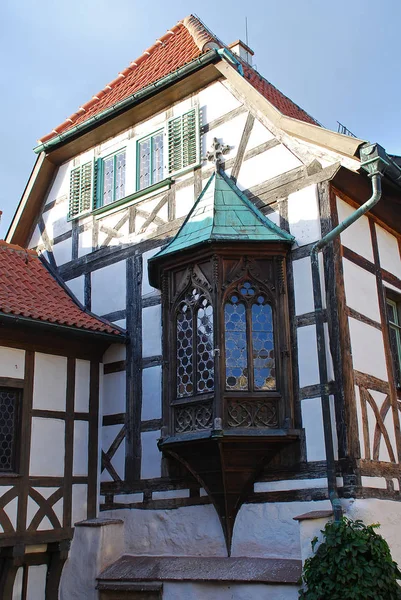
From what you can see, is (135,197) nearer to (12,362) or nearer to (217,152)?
(217,152)

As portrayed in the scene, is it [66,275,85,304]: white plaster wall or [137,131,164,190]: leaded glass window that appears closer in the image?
[137,131,164,190]: leaded glass window

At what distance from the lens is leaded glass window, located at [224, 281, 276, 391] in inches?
368

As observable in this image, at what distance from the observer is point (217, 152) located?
11.3 m

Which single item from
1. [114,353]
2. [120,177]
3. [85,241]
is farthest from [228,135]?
[114,353]

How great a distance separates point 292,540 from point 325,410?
1.62 m

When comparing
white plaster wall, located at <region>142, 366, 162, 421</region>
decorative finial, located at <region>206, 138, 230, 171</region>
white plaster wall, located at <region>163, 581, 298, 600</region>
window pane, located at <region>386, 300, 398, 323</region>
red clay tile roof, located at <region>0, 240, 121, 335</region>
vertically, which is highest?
decorative finial, located at <region>206, 138, 230, 171</region>

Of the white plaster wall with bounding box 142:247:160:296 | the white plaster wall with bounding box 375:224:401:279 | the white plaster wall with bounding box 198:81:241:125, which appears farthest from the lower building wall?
the white plaster wall with bounding box 198:81:241:125

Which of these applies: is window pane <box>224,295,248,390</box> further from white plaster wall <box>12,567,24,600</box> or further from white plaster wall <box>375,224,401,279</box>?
white plaster wall <box>12,567,24,600</box>

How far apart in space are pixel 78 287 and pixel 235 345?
172 inches

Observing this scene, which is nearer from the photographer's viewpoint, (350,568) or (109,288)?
(350,568)

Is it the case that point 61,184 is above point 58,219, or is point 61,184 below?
above

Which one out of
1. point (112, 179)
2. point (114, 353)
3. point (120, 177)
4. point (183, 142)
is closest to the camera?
point (114, 353)

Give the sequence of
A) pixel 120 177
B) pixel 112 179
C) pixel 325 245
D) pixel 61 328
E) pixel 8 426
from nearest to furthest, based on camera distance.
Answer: pixel 325 245 → pixel 8 426 → pixel 61 328 → pixel 120 177 → pixel 112 179

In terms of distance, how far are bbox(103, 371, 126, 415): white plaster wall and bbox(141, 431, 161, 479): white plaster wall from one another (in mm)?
748
